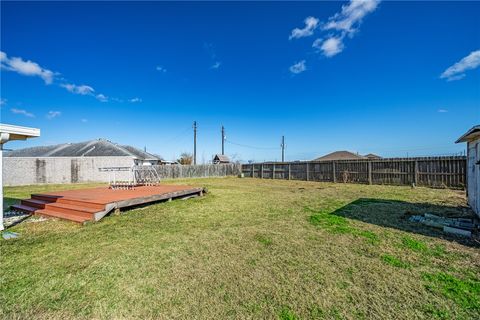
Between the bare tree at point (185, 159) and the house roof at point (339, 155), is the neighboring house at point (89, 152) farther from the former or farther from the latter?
the house roof at point (339, 155)

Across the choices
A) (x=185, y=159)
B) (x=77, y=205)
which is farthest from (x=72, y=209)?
(x=185, y=159)

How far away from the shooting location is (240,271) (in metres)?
2.64

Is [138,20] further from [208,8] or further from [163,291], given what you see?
[163,291]

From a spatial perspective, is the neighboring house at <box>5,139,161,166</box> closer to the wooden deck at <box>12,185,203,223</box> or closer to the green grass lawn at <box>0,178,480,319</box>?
the wooden deck at <box>12,185,203,223</box>

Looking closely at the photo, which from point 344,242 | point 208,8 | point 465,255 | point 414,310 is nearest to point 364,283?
point 414,310

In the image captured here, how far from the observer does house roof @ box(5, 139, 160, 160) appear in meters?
19.8

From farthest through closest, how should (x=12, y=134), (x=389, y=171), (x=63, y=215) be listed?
1. (x=389, y=171)
2. (x=63, y=215)
3. (x=12, y=134)

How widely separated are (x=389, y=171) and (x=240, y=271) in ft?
40.6

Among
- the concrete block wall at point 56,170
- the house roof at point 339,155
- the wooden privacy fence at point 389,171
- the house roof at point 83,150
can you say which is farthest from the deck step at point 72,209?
the house roof at point 339,155

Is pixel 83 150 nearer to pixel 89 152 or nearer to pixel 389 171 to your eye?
pixel 89 152

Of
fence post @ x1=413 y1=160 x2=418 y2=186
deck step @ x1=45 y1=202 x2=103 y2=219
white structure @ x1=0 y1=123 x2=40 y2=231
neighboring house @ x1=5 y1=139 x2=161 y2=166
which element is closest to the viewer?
white structure @ x1=0 y1=123 x2=40 y2=231

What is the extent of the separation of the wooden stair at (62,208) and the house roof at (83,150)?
13.3 metres

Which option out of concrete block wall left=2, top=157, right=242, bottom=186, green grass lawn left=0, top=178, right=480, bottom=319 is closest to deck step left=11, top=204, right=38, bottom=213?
green grass lawn left=0, top=178, right=480, bottom=319

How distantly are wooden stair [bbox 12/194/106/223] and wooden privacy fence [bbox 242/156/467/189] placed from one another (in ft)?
43.6
